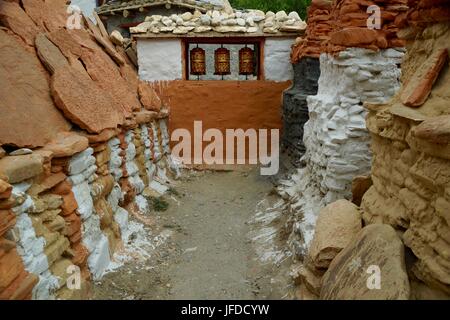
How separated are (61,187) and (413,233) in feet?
10.5

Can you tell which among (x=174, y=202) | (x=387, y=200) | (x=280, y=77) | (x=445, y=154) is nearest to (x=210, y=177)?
(x=174, y=202)

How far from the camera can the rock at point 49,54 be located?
17.3 feet

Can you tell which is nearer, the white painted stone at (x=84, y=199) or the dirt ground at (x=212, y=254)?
the white painted stone at (x=84, y=199)

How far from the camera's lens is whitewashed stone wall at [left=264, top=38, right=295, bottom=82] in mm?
9281

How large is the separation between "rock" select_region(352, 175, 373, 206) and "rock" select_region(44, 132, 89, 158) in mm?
2921

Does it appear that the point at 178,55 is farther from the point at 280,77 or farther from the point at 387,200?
the point at 387,200

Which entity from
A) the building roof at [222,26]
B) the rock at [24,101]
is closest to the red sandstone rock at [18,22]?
the rock at [24,101]

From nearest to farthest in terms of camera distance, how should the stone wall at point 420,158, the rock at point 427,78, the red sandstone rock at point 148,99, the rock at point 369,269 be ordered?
the stone wall at point 420,158
the rock at point 369,269
the rock at point 427,78
the red sandstone rock at point 148,99

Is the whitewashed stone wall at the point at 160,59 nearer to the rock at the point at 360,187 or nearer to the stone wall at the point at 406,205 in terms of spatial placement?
the rock at the point at 360,187

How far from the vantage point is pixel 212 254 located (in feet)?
17.8

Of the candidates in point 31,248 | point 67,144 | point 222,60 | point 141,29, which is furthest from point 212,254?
point 141,29

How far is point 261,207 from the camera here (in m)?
7.09

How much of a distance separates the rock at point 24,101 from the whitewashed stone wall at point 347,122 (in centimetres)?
321

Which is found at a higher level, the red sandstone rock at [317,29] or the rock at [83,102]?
the red sandstone rock at [317,29]
